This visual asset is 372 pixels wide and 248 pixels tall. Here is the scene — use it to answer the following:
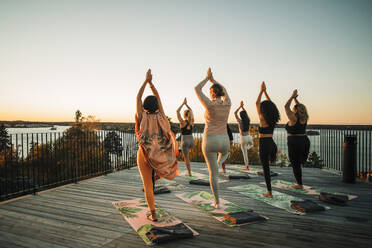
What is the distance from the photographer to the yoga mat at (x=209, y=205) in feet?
8.99

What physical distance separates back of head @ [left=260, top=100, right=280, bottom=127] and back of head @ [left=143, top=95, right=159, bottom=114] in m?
2.03

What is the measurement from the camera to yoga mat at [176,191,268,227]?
8.99ft

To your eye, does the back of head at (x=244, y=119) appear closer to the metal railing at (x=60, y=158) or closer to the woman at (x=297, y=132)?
the woman at (x=297, y=132)

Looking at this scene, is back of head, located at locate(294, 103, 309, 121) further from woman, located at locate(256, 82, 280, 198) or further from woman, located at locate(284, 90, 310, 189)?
woman, located at locate(256, 82, 280, 198)

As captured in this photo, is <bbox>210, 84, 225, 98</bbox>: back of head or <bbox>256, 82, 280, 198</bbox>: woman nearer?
<bbox>210, 84, 225, 98</bbox>: back of head

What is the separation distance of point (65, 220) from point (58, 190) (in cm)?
183

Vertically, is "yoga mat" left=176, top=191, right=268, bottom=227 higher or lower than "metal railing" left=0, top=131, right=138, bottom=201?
lower

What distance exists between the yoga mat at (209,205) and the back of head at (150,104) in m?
1.70

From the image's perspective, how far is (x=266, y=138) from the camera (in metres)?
3.44

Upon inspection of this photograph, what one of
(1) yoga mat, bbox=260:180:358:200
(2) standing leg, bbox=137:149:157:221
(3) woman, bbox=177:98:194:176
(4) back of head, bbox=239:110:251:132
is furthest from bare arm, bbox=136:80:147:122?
(4) back of head, bbox=239:110:251:132

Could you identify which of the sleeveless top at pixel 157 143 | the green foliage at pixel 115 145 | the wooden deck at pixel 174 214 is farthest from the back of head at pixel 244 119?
the green foliage at pixel 115 145

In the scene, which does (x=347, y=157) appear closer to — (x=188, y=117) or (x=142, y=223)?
(x=188, y=117)

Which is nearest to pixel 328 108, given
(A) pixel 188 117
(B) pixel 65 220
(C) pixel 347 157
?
(C) pixel 347 157

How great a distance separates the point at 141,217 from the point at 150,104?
5.20 feet
